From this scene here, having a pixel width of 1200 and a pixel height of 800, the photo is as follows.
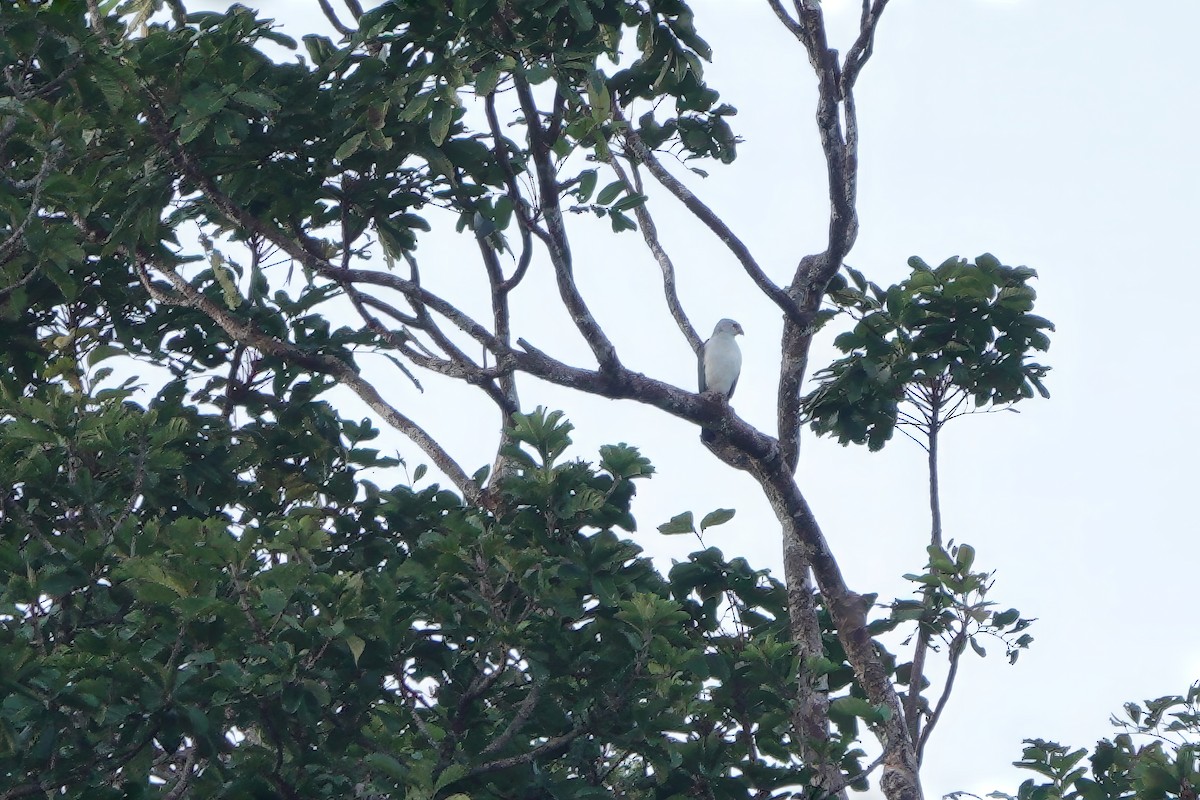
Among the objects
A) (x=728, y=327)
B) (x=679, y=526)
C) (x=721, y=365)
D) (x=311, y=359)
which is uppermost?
(x=728, y=327)

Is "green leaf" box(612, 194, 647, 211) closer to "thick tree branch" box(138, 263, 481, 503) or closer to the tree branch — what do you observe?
the tree branch

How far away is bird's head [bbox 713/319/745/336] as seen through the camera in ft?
39.3

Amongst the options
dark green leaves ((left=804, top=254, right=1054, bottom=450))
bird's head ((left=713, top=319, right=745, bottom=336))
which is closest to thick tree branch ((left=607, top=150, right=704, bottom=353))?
dark green leaves ((left=804, top=254, right=1054, bottom=450))

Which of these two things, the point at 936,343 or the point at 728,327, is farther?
the point at 728,327

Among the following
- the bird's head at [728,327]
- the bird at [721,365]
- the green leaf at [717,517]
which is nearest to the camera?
the green leaf at [717,517]

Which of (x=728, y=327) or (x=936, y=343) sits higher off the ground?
(x=728, y=327)

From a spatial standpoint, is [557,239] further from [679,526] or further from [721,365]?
[721,365]

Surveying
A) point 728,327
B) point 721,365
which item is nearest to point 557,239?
point 721,365

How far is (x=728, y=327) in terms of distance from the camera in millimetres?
12141

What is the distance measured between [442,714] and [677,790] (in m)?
0.87

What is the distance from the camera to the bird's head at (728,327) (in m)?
12.0

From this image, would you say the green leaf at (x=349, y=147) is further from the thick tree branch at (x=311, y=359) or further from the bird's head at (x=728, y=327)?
the bird's head at (x=728, y=327)

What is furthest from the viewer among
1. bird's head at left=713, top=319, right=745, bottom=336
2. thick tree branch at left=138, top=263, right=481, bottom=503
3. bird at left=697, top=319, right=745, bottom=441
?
bird's head at left=713, top=319, right=745, bottom=336

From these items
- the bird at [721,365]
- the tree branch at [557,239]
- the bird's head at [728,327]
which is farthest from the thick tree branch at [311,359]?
the bird's head at [728,327]
